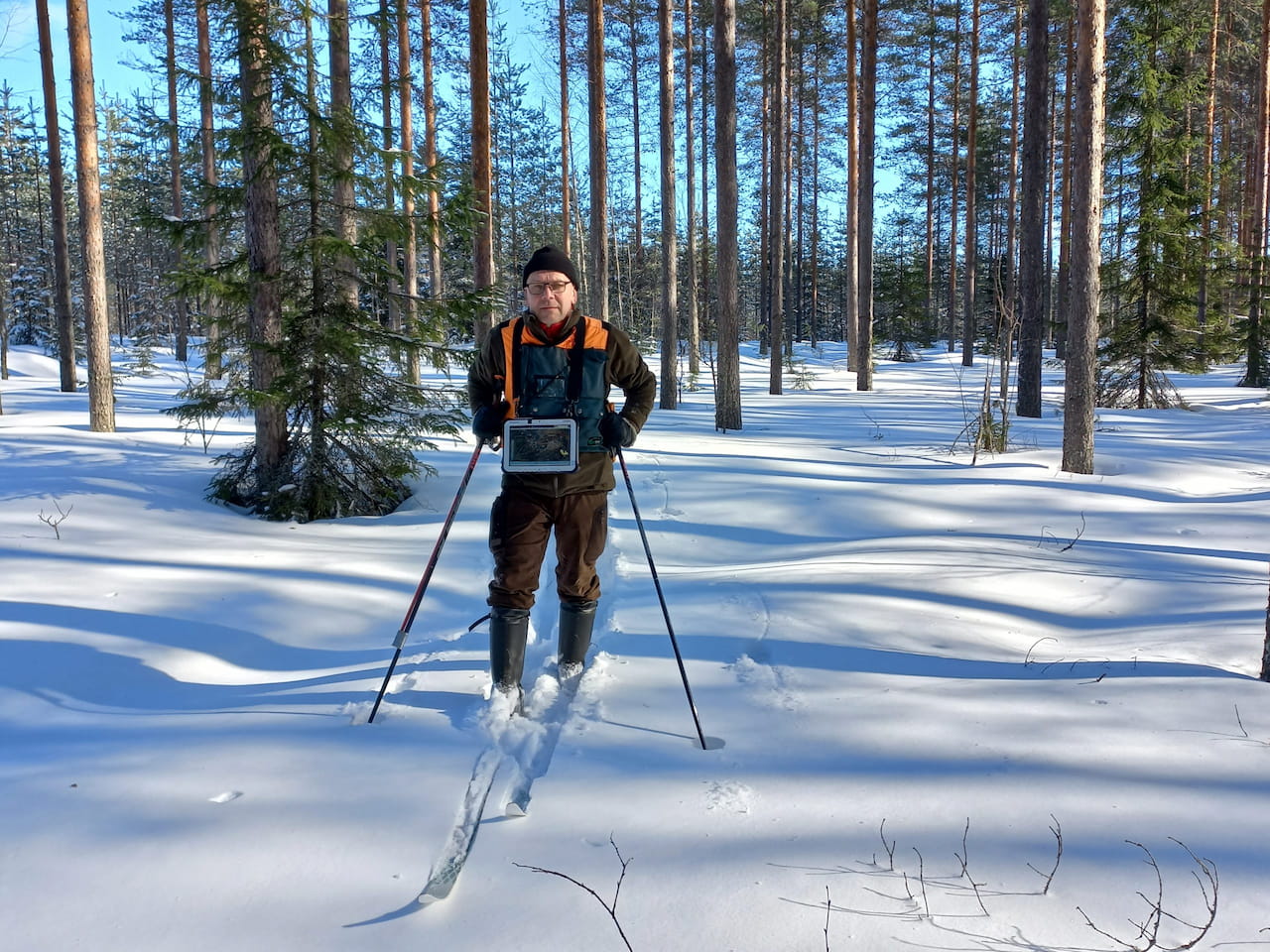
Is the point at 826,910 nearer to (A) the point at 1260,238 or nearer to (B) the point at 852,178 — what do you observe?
(A) the point at 1260,238

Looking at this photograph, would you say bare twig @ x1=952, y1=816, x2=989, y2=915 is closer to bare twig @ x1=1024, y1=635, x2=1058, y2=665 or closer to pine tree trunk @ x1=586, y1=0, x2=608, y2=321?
bare twig @ x1=1024, y1=635, x2=1058, y2=665

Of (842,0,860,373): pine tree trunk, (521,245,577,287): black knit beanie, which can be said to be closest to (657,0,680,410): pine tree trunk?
Answer: (842,0,860,373): pine tree trunk

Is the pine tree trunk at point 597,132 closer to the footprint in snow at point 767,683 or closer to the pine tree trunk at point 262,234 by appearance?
the pine tree trunk at point 262,234

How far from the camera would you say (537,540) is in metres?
3.39

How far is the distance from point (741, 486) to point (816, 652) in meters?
3.80

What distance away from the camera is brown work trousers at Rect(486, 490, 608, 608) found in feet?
11.0

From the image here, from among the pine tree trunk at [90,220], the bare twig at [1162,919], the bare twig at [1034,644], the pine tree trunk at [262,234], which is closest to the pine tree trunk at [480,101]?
the pine tree trunk at [262,234]

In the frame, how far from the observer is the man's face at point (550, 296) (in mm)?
3297

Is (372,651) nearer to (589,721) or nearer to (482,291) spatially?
(589,721)

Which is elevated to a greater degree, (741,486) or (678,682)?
(741,486)

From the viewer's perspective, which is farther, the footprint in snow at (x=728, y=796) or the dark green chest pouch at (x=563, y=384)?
the dark green chest pouch at (x=563, y=384)

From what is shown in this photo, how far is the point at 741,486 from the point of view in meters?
7.62

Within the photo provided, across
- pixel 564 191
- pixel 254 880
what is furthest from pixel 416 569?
pixel 564 191

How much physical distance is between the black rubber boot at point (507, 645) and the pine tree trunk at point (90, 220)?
10735 mm
